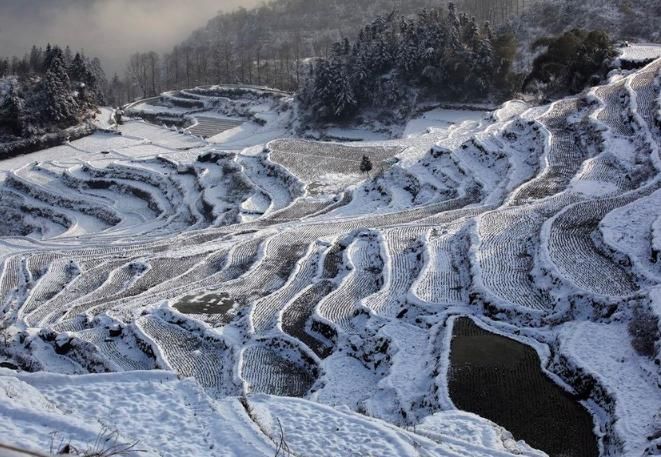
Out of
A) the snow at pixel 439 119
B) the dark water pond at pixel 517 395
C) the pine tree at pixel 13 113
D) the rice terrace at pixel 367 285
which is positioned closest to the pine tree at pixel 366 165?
the rice terrace at pixel 367 285

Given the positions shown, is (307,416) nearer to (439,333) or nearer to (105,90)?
(439,333)

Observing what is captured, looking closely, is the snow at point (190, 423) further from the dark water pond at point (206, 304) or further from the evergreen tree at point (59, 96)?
the evergreen tree at point (59, 96)

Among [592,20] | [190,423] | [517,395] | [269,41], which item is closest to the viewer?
[190,423]

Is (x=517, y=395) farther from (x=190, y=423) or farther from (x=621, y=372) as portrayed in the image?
(x=190, y=423)

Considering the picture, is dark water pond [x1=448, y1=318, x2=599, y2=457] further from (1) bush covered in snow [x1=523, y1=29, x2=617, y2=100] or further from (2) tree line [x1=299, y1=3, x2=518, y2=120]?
(2) tree line [x1=299, y1=3, x2=518, y2=120]

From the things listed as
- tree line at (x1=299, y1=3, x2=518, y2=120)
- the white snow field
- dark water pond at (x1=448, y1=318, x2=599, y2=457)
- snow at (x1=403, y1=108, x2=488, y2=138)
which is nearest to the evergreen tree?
the white snow field

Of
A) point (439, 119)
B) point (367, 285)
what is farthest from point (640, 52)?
point (367, 285)

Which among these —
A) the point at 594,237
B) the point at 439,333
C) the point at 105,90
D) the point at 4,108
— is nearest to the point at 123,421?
the point at 439,333
